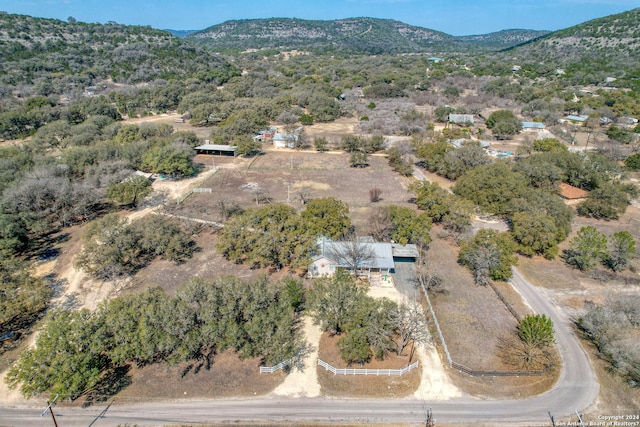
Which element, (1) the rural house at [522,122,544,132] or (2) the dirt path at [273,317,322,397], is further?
(1) the rural house at [522,122,544,132]

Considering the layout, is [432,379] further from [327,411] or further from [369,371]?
[327,411]

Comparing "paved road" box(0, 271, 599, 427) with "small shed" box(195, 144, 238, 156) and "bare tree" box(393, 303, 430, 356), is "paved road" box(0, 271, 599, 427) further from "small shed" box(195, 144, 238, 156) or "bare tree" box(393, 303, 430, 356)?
"small shed" box(195, 144, 238, 156)

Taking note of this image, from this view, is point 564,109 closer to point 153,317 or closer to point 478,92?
→ point 478,92

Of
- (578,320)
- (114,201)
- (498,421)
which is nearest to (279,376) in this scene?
(498,421)

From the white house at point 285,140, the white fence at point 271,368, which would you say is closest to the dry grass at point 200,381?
the white fence at point 271,368

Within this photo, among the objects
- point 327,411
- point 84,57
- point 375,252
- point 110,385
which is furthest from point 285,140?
point 84,57

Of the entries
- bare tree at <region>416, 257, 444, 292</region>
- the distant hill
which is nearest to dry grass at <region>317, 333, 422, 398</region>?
bare tree at <region>416, 257, 444, 292</region>

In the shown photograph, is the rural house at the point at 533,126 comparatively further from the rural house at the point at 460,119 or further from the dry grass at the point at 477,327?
the dry grass at the point at 477,327
